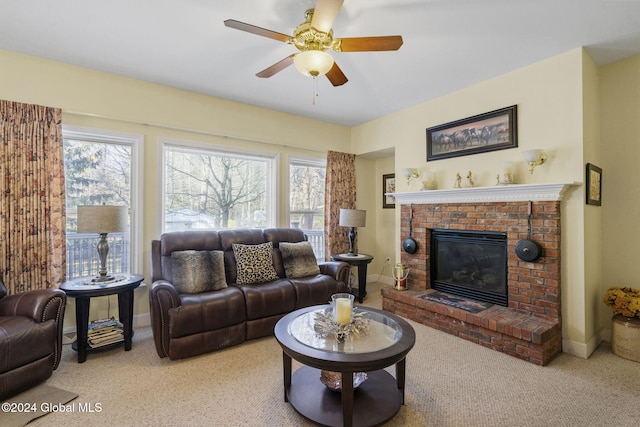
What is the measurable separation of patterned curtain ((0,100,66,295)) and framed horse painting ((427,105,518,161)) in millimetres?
4308

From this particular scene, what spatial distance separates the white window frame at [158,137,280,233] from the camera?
3686 mm

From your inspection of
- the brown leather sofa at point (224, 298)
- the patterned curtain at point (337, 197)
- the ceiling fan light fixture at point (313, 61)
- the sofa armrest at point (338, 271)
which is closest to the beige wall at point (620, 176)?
the sofa armrest at point (338, 271)

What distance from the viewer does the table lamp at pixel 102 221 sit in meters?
2.76

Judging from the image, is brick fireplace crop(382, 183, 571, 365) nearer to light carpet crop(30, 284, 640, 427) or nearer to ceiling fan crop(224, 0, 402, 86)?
light carpet crop(30, 284, 640, 427)

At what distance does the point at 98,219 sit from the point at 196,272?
1.01m

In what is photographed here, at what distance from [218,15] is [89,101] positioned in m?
1.91

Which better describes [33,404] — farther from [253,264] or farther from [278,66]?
[278,66]

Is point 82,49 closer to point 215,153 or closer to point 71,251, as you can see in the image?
point 215,153

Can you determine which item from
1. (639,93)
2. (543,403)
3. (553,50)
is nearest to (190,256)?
(543,403)

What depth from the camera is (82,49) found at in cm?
279

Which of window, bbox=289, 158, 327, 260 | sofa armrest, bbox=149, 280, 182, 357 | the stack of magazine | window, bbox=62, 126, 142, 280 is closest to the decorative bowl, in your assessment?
sofa armrest, bbox=149, 280, 182, 357

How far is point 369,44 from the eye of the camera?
6.88 feet

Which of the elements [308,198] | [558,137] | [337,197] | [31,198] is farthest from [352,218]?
[31,198]

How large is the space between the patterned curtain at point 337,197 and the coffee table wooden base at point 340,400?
2.81 m
